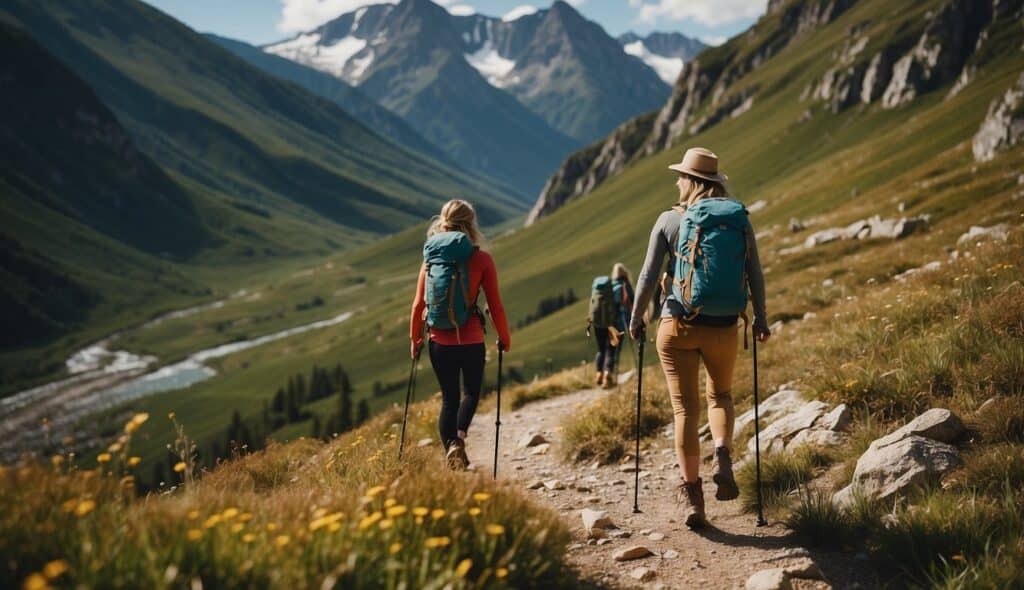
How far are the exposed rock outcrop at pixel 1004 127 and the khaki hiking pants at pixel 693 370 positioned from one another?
45256 millimetres

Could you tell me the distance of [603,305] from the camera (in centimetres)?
1788

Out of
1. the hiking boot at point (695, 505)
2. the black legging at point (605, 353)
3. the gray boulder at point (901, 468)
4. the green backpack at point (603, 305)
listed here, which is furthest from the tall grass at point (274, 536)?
the green backpack at point (603, 305)

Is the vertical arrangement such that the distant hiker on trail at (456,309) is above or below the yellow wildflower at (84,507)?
above

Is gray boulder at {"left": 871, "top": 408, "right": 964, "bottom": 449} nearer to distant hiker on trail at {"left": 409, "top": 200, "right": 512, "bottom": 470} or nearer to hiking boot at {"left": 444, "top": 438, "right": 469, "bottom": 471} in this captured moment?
distant hiker on trail at {"left": 409, "top": 200, "right": 512, "bottom": 470}

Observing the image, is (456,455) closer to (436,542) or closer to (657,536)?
(657,536)

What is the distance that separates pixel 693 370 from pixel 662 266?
118 centimetres

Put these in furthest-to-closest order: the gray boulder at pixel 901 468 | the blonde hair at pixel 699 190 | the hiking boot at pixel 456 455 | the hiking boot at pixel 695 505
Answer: the hiking boot at pixel 456 455
the blonde hair at pixel 699 190
the hiking boot at pixel 695 505
the gray boulder at pixel 901 468

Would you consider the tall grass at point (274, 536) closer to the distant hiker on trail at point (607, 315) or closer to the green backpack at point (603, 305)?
the distant hiker on trail at point (607, 315)

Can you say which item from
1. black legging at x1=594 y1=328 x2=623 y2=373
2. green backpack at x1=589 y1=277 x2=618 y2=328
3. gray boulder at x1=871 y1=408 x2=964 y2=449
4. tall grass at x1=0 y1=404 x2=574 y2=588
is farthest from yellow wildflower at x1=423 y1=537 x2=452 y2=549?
green backpack at x1=589 y1=277 x2=618 y2=328

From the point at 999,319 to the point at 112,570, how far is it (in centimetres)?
1046

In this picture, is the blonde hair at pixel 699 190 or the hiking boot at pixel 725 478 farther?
the blonde hair at pixel 699 190

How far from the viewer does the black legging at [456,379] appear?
29.2ft

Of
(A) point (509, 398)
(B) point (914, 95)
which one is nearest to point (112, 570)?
(A) point (509, 398)

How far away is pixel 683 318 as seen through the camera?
7371mm
